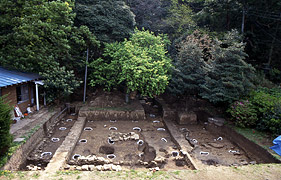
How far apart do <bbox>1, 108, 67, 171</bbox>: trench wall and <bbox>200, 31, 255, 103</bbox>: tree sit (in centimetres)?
916

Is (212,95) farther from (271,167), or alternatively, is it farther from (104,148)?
(104,148)

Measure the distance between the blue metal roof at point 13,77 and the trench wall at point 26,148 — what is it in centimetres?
264

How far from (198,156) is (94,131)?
19.3 feet

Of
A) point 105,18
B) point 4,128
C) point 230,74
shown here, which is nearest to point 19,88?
point 4,128

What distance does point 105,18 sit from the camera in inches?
583

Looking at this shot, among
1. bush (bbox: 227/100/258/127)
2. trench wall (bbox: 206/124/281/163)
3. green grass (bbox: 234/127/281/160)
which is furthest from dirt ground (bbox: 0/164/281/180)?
bush (bbox: 227/100/258/127)

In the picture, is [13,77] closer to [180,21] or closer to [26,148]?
[26,148]

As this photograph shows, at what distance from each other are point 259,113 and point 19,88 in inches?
539

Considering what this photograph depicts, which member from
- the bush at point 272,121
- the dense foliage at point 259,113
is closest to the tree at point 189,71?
the dense foliage at point 259,113

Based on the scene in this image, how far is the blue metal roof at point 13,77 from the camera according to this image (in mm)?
9766

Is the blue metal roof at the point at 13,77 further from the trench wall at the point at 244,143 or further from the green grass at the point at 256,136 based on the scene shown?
the green grass at the point at 256,136

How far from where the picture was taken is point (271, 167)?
6.86 m

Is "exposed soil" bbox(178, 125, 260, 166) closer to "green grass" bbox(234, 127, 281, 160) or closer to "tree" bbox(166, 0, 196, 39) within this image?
"green grass" bbox(234, 127, 281, 160)

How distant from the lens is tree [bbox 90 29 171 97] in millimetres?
11875
